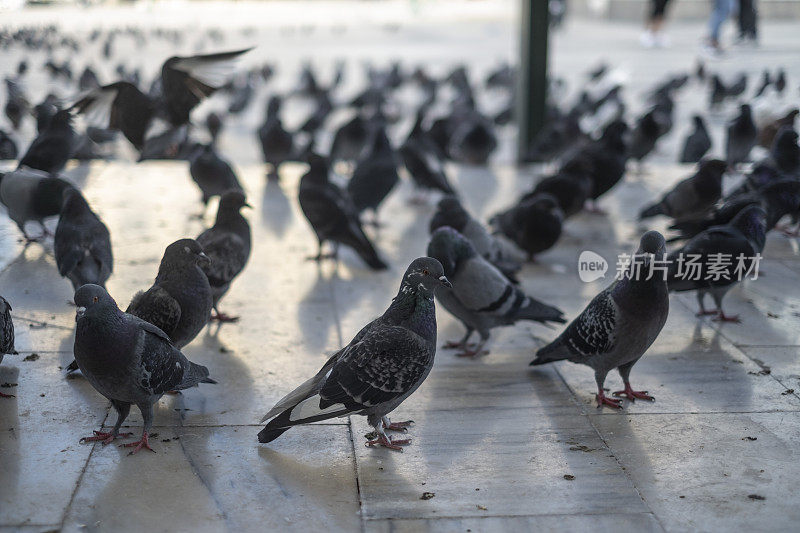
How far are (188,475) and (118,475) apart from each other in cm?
29

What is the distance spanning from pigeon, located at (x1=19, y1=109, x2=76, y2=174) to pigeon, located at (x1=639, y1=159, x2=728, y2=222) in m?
5.44

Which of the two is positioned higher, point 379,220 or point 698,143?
point 698,143

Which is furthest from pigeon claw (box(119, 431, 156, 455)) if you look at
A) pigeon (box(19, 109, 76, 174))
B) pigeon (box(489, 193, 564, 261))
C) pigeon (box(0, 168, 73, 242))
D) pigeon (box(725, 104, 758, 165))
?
pigeon (box(725, 104, 758, 165))

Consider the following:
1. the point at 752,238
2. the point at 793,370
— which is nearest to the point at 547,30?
the point at 752,238

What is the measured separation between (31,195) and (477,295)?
12.3ft

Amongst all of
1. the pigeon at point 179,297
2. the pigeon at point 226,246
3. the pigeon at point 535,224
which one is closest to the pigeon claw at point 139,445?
the pigeon at point 179,297

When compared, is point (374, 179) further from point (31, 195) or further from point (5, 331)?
point (5, 331)

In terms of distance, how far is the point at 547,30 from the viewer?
11.0m

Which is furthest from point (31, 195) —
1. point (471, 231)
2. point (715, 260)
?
point (715, 260)

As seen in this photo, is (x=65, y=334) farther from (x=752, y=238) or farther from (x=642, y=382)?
(x=752, y=238)

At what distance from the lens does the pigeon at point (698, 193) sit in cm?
715

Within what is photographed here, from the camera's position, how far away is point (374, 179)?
8.05 metres

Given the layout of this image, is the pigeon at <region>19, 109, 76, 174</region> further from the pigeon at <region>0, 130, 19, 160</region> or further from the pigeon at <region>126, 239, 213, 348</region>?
the pigeon at <region>126, 239, 213, 348</region>

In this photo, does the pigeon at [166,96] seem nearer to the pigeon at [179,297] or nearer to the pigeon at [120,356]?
the pigeon at [179,297]
